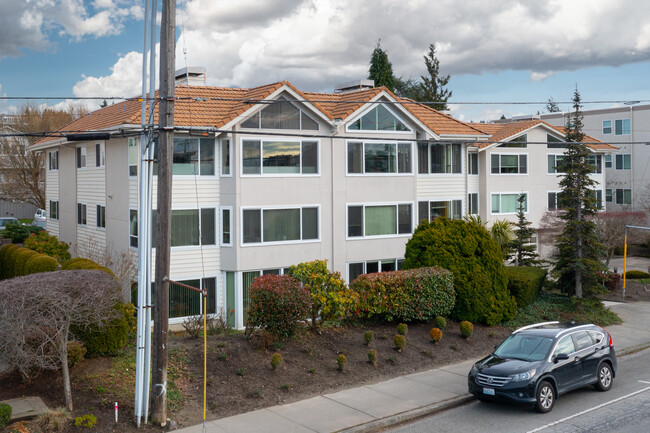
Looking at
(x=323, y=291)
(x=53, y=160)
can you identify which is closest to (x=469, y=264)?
(x=323, y=291)

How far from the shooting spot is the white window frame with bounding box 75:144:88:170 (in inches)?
1123

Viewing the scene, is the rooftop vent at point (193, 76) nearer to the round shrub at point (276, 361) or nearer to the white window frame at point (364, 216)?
the white window frame at point (364, 216)

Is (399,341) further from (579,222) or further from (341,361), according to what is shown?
(579,222)

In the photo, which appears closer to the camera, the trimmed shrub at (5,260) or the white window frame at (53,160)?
the trimmed shrub at (5,260)

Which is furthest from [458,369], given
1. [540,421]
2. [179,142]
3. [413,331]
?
[179,142]

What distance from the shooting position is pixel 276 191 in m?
24.5

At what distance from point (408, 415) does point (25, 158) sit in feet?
140

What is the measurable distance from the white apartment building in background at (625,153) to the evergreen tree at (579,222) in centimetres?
2914

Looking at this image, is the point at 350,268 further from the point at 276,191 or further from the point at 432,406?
the point at 432,406

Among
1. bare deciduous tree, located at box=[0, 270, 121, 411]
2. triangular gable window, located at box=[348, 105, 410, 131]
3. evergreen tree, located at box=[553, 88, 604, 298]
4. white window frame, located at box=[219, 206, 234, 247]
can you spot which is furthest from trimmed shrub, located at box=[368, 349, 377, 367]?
triangular gable window, located at box=[348, 105, 410, 131]

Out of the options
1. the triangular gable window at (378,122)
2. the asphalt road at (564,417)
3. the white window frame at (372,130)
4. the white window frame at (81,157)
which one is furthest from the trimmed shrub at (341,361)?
the white window frame at (81,157)

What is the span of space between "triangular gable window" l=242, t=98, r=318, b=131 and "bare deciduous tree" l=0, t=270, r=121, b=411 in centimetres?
1249

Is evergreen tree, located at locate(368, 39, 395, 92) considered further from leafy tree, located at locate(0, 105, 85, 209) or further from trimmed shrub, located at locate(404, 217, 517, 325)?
trimmed shrub, located at locate(404, 217, 517, 325)

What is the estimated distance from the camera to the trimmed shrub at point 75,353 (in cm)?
1299
